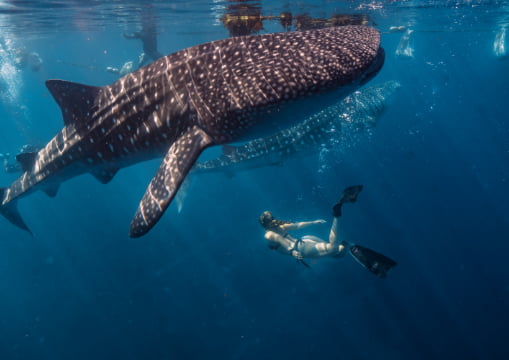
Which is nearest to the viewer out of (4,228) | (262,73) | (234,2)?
(262,73)

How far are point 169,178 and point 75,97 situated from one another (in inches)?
92.3

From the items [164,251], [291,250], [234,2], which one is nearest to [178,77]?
[291,250]

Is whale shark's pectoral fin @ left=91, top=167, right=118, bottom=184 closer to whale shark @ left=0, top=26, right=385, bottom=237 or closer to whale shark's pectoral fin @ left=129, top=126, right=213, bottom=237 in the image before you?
whale shark @ left=0, top=26, right=385, bottom=237

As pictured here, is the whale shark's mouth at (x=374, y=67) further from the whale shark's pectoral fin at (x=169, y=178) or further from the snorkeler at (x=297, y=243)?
the snorkeler at (x=297, y=243)

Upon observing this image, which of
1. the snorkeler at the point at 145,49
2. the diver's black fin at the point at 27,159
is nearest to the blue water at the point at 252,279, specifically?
the snorkeler at the point at 145,49

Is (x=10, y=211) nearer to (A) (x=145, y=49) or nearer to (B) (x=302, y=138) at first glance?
(B) (x=302, y=138)

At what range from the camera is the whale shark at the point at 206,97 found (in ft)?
11.2

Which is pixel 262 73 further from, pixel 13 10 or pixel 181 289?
pixel 13 10

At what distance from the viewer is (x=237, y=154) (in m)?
12.0

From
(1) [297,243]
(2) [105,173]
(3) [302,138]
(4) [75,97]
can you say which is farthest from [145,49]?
(4) [75,97]

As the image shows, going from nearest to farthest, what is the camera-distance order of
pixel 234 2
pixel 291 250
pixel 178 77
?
pixel 178 77
pixel 291 250
pixel 234 2

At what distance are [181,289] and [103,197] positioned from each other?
13.0m

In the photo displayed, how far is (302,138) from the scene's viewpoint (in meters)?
11.4

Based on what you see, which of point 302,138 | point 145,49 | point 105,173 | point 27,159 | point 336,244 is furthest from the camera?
point 145,49
